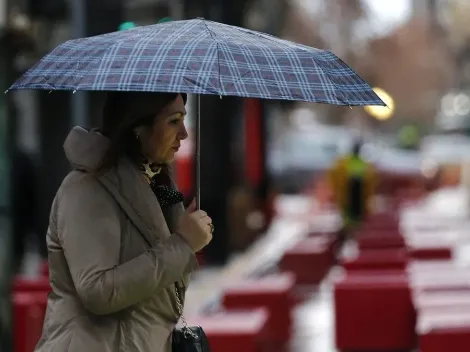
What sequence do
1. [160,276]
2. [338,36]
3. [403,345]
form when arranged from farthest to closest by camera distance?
[338,36], [403,345], [160,276]

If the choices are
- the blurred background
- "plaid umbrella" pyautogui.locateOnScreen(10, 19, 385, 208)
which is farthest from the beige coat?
the blurred background

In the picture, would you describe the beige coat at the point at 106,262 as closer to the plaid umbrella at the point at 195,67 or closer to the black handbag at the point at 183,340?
A: the black handbag at the point at 183,340

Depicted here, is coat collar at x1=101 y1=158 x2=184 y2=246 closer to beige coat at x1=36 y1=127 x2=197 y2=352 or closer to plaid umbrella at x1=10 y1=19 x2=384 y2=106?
beige coat at x1=36 y1=127 x2=197 y2=352

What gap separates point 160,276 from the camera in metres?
3.88

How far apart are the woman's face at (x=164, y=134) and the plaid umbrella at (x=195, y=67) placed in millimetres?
174

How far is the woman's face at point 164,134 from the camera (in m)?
4.06

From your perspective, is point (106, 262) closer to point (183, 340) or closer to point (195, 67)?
point (183, 340)

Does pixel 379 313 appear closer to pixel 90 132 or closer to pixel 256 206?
pixel 90 132

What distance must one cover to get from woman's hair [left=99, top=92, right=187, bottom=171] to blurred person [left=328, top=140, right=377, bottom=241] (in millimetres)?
15782

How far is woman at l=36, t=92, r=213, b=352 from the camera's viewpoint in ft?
12.6

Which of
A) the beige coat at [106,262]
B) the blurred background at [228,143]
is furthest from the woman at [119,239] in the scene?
the blurred background at [228,143]

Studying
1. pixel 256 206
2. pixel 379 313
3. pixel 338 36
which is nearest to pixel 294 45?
pixel 379 313

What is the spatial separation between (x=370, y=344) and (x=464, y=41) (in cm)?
5542

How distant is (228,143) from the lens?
64.6 ft
